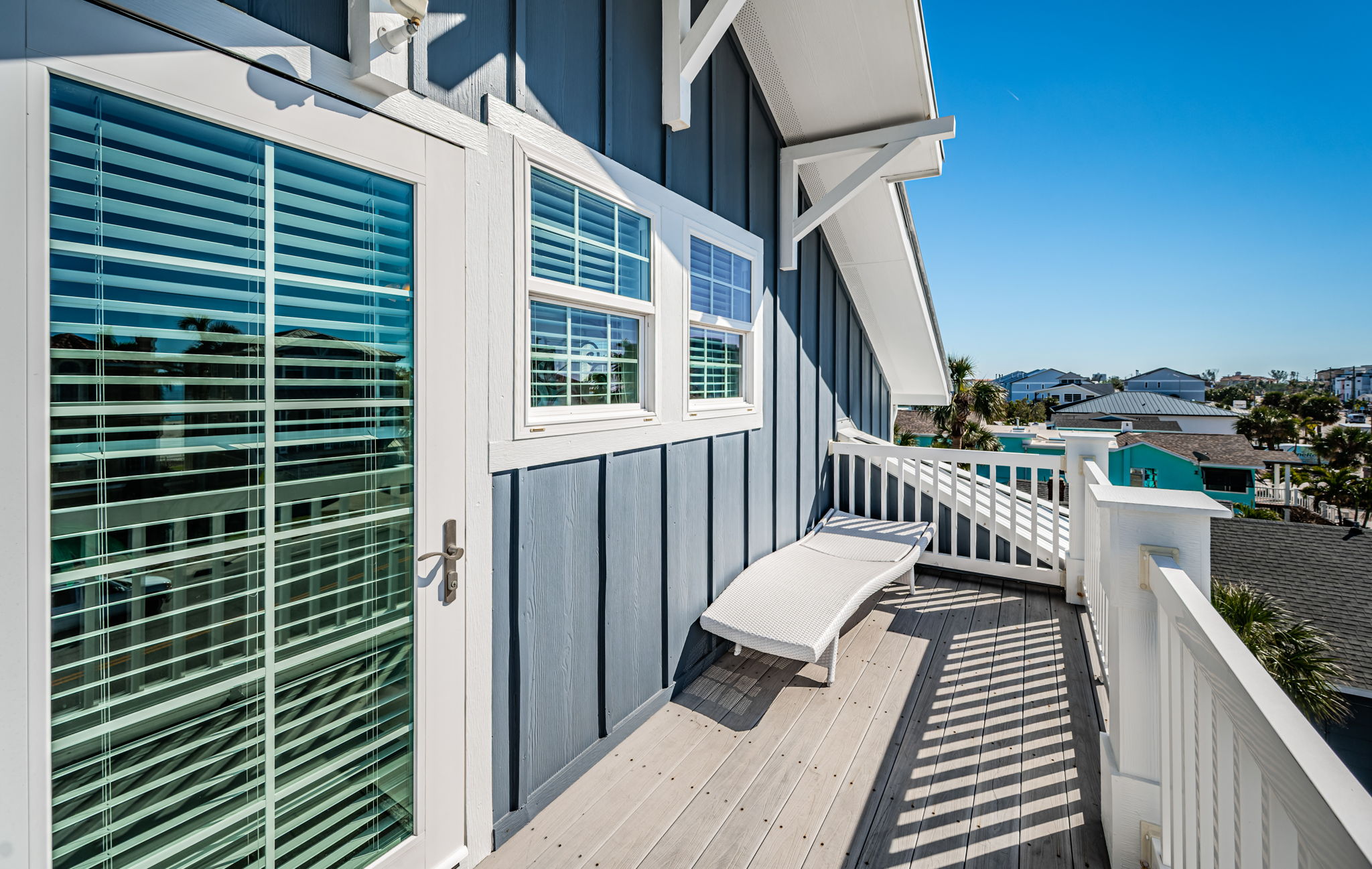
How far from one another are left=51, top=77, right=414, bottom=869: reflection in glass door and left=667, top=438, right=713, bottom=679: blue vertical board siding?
1.34m

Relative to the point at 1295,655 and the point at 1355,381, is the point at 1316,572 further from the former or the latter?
the point at 1355,381

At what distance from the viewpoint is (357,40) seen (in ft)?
4.56

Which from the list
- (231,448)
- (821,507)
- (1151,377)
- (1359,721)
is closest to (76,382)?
(231,448)

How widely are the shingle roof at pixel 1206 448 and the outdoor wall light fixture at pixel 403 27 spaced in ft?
97.5

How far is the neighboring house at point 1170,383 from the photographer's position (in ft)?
202

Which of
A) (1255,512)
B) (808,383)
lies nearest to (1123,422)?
(1255,512)

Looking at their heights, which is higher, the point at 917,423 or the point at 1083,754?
the point at 917,423

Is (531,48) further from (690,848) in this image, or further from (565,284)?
(690,848)

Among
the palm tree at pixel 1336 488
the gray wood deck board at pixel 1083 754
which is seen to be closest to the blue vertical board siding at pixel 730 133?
the gray wood deck board at pixel 1083 754

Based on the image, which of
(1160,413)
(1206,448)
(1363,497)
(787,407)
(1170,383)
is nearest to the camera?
(787,407)

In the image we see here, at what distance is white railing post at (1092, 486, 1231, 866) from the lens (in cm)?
145

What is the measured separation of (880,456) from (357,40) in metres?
4.38

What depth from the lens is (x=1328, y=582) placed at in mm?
9938

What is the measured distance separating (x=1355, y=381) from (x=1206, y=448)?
143 ft
